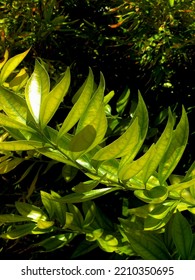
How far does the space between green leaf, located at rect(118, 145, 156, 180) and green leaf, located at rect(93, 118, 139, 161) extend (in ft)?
0.09

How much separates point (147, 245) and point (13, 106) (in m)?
0.40

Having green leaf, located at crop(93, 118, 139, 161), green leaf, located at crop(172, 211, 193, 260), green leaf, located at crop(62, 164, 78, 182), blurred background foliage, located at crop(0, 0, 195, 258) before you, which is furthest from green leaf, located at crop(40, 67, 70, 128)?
blurred background foliage, located at crop(0, 0, 195, 258)

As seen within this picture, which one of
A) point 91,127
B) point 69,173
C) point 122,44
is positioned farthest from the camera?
point 122,44

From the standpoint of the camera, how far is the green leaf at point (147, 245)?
876mm

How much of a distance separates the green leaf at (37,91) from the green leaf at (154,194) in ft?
0.79

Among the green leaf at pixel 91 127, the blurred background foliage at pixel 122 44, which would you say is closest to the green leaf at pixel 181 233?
the green leaf at pixel 91 127

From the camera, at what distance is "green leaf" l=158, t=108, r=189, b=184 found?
796 mm

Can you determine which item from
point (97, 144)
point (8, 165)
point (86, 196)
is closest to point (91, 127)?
point (97, 144)

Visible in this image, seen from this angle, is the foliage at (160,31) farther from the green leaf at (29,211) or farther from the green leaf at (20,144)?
the green leaf at (20,144)

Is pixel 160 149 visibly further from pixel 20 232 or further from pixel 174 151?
pixel 20 232

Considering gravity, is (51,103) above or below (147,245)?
above

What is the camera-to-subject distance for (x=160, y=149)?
0.77 metres

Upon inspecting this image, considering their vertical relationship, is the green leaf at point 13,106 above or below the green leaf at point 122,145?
above
